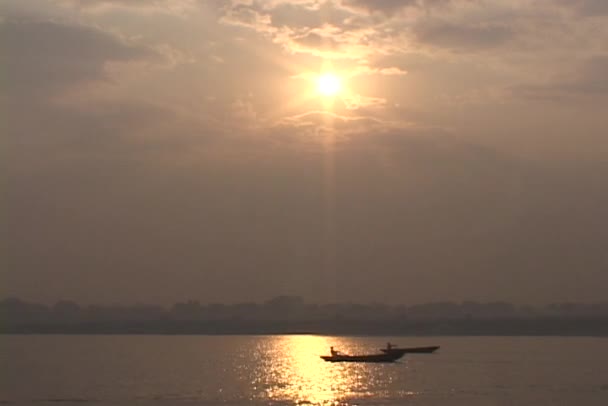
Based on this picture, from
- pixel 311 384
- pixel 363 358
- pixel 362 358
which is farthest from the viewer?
pixel 363 358

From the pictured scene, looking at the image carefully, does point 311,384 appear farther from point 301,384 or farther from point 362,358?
point 362,358

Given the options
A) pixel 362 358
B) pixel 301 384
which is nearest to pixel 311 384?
pixel 301 384

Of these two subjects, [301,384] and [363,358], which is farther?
[363,358]

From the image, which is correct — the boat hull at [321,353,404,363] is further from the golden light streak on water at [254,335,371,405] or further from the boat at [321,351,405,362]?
the golden light streak on water at [254,335,371,405]

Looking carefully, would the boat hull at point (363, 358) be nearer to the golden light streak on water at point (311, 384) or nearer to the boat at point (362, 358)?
the boat at point (362, 358)

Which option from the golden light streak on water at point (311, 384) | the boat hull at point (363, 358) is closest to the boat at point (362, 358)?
the boat hull at point (363, 358)

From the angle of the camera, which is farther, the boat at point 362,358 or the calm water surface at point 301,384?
the boat at point 362,358

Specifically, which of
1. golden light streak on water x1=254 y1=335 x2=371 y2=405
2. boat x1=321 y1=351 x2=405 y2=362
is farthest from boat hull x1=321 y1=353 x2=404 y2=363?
golden light streak on water x1=254 y1=335 x2=371 y2=405

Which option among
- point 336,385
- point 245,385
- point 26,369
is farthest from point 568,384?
point 26,369

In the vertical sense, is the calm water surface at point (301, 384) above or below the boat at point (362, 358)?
below

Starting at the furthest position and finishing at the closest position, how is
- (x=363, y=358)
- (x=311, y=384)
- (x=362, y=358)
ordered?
(x=363, y=358) → (x=362, y=358) → (x=311, y=384)

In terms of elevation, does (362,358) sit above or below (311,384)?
above

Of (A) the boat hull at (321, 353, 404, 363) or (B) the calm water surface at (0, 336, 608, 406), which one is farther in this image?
(A) the boat hull at (321, 353, 404, 363)

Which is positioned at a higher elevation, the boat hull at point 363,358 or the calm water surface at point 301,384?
the boat hull at point 363,358
